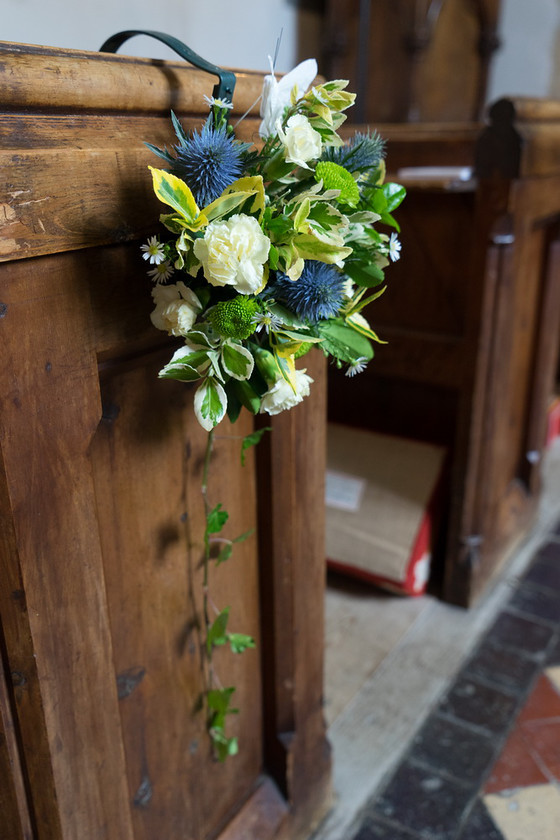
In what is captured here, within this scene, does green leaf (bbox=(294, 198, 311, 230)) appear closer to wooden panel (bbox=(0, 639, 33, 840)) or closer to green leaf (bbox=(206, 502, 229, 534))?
green leaf (bbox=(206, 502, 229, 534))

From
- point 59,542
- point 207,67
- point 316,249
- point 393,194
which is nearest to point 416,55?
point 393,194

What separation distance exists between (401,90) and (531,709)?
2363 millimetres

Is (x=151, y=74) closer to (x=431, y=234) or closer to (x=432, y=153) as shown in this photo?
(x=431, y=234)

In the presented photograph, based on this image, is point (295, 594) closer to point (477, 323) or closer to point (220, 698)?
point (220, 698)

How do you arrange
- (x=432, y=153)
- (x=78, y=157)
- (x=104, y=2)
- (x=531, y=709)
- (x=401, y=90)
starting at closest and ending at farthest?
(x=78, y=157) → (x=531, y=709) → (x=104, y=2) → (x=432, y=153) → (x=401, y=90)

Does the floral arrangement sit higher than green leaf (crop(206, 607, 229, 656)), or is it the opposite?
the floral arrangement

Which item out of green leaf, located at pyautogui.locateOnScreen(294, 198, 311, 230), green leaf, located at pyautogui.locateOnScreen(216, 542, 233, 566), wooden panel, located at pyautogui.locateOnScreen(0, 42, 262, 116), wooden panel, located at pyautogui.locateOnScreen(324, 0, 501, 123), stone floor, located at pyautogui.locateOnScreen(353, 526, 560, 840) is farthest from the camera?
wooden panel, located at pyautogui.locateOnScreen(324, 0, 501, 123)

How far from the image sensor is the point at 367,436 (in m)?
2.49

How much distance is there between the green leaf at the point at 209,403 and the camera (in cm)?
83

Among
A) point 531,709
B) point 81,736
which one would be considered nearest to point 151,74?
point 81,736

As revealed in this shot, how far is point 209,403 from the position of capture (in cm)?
84

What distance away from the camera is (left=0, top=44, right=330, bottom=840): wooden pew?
745 mm

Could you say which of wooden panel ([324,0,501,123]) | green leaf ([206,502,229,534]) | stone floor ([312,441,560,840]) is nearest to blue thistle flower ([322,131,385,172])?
green leaf ([206,502,229,534])

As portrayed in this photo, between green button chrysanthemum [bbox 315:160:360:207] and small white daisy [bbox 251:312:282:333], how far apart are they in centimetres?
16
